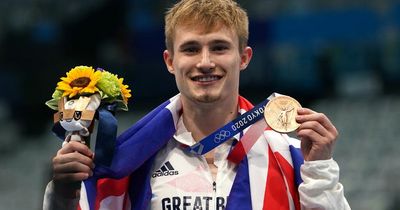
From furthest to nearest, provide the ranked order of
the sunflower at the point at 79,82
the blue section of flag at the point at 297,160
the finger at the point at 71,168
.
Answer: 1. the blue section of flag at the point at 297,160
2. the sunflower at the point at 79,82
3. the finger at the point at 71,168

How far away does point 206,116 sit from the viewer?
3.60 metres

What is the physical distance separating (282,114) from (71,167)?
2.32 ft

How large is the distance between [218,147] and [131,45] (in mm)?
8960

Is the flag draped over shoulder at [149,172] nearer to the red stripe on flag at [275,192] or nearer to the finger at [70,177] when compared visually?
the red stripe on flag at [275,192]

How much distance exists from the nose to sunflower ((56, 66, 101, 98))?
1.11 ft

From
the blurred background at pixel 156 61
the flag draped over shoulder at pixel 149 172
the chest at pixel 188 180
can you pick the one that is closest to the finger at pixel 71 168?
the flag draped over shoulder at pixel 149 172

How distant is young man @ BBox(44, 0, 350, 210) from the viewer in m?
3.34

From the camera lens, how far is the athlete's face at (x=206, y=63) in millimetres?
3436

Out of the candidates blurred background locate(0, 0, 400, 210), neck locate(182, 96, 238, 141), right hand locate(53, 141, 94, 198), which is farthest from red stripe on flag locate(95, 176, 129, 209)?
blurred background locate(0, 0, 400, 210)

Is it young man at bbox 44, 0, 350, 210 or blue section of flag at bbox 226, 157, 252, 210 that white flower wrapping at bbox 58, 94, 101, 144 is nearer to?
young man at bbox 44, 0, 350, 210

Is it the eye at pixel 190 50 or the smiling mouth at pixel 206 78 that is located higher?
the eye at pixel 190 50

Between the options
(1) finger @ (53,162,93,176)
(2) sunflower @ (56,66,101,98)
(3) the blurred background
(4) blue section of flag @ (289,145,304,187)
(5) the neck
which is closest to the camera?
(1) finger @ (53,162,93,176)

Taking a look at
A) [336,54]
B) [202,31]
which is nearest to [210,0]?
[202,31]

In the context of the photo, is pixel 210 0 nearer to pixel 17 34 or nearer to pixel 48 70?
pixel 48 70
